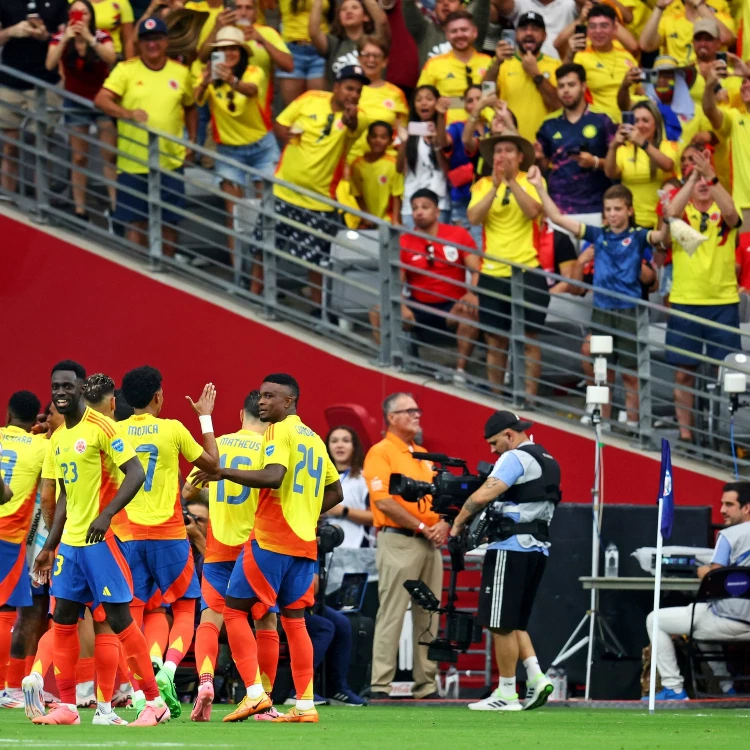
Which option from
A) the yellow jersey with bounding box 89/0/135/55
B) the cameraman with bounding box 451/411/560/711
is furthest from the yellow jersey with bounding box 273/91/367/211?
the cameraman with bounding box 451/411/560/711

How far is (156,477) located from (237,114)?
6446 mm

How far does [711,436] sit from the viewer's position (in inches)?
571

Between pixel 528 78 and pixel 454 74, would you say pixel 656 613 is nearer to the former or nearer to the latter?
pixel 528 78

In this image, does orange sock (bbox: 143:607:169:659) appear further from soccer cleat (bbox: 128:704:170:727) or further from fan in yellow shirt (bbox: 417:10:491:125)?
fan in yellow shirt (bbox: 417:10:491:125)

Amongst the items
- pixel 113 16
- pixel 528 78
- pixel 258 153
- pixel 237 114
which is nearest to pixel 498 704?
pixel 258 153

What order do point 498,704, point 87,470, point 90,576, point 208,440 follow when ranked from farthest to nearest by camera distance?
1. point 498,704
2. point 208,440
3. point 87,470
4. point 90,576

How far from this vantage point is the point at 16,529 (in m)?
11.3

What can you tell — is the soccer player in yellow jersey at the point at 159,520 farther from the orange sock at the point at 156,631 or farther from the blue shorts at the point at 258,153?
the blue shorts at the point at 258,153

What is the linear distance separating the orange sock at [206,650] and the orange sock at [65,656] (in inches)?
38.2

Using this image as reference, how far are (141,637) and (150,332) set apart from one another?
654cm

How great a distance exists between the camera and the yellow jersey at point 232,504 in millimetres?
10719

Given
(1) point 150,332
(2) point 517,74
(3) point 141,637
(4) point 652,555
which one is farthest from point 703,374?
(3) point 141,637

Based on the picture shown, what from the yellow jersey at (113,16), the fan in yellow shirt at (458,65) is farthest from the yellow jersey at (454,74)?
the yellow jersey at (113,16)

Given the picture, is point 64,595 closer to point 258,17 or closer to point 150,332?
point 150,332
